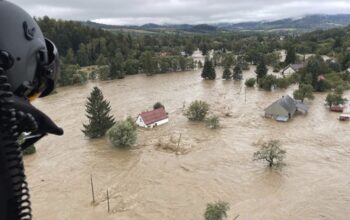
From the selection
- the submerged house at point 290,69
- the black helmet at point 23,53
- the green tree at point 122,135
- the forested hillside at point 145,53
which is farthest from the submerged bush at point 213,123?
the submerged house at point 290,69

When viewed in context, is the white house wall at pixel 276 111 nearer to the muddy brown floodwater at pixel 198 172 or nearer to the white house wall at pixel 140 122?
the muddy brown floodwater at pixel 198 172

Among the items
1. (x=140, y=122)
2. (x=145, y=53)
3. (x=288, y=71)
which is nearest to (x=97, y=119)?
(x=140, y=122)

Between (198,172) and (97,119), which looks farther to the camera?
(97,119)

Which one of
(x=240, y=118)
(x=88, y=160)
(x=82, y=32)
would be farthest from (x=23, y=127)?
(x=82, y=32)

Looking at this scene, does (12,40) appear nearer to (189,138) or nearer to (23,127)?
(23,127)

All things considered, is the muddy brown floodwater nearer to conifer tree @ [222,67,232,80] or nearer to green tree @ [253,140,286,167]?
green tree @ [253,140,286,167]

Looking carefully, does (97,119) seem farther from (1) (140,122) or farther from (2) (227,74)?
(2) (227,74)

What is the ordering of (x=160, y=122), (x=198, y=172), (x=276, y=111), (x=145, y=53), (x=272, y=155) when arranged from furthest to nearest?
(x=145, y=53), (x=276, y=111), (x=160, y=122), (x=272, y=155), (x=198, y=172)
